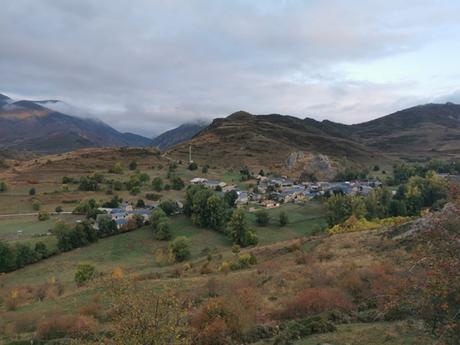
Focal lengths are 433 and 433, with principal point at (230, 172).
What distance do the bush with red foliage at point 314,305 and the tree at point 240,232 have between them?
176ft

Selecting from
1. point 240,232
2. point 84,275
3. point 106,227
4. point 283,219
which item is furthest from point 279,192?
point 84,275

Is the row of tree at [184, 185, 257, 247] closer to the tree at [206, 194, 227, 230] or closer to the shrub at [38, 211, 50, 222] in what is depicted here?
the tree at [206, 194, 227, 230]

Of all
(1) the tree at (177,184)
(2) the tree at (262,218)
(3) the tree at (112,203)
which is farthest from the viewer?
(1) the tree at (177,184)

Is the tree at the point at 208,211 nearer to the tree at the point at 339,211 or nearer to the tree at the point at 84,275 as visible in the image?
the tree at the point at 339,211

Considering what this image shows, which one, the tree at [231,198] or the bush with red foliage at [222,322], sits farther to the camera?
the tree at [231,198]

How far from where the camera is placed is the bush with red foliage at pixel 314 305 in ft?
84.5

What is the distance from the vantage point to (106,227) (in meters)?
85.3

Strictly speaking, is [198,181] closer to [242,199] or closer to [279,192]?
[279,192]

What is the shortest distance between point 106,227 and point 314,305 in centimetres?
6612

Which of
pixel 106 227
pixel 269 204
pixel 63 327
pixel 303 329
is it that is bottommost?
pixel 106 227

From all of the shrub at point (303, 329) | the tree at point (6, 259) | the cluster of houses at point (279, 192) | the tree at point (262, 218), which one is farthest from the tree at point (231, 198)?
the shrub at point (303, 329)

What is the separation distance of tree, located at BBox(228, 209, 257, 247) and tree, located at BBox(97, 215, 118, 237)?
23.2 metres

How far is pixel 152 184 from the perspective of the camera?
134 m

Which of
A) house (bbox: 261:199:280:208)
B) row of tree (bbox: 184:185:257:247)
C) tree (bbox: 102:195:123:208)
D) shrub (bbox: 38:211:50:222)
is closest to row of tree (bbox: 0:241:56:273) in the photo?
shrub (bbox: 38:211:50:222)
